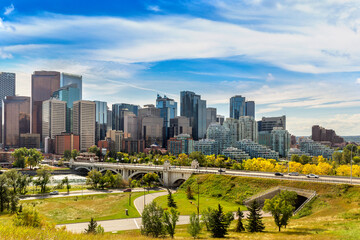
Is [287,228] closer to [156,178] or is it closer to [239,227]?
[239,227]

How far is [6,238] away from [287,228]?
37.5 metres

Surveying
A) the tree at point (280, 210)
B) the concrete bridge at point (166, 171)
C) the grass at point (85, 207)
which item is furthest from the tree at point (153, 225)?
the concrete bridge at point (166, 171)

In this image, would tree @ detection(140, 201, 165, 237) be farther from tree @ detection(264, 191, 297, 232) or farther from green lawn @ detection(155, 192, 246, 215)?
green lawn @ detection(155, 192, 246, 215)

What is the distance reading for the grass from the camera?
6344cm

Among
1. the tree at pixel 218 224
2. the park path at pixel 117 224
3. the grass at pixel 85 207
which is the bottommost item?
the grass at pixel 85 207

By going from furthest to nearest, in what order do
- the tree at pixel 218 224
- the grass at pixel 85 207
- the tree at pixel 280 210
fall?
1. the grass at pixel 85 207
2. the tree at pixel 280 210
3. the tree at pixel 218 224

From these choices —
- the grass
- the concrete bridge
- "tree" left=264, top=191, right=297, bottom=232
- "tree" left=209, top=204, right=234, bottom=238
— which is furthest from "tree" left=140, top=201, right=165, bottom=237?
the concrete bridge

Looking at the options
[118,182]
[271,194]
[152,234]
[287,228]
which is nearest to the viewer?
[152,234]

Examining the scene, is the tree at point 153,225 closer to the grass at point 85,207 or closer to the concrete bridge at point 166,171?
the grass at point 85,207

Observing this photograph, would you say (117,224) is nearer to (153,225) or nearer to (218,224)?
(153,225)

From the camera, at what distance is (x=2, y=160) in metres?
197

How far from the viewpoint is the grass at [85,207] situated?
63.4 metres

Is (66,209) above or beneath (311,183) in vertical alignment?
beneath

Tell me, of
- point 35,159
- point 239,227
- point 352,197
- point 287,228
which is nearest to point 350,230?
point 287,228
